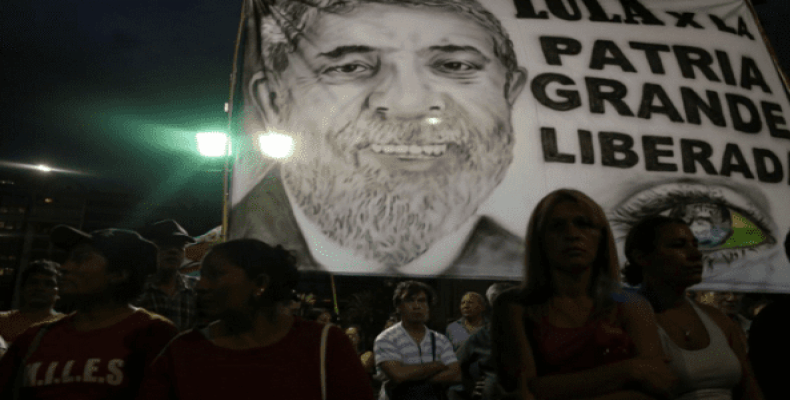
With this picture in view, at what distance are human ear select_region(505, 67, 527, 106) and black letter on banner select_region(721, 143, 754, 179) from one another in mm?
1324

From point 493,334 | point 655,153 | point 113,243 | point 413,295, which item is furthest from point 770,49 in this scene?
point 113,243

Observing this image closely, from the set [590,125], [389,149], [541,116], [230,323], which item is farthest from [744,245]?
[230,323]

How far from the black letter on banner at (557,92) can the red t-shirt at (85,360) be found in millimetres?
2479

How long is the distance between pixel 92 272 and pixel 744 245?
3.45 meters

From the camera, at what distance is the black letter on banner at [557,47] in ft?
11.2

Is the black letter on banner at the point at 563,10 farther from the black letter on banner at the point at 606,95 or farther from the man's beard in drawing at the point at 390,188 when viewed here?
the man's beard in drawing at the point at 390,188

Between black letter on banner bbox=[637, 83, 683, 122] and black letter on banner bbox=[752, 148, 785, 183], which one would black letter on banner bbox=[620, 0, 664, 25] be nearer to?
black letter on banner bbox=[637, 83, 683, 122]

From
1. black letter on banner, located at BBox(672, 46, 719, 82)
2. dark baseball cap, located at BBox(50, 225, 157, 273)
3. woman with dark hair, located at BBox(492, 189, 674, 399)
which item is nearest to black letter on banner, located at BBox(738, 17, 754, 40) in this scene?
black letter on banner, located at BBox(672, 46, 719, 82)

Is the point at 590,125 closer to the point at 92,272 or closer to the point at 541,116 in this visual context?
the point at 541,116

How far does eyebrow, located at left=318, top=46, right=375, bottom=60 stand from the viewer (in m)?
3.19

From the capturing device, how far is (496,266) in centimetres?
300

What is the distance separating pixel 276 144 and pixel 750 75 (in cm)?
317

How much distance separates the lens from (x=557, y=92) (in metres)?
3.34

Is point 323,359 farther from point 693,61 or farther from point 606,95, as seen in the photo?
point 693,61
